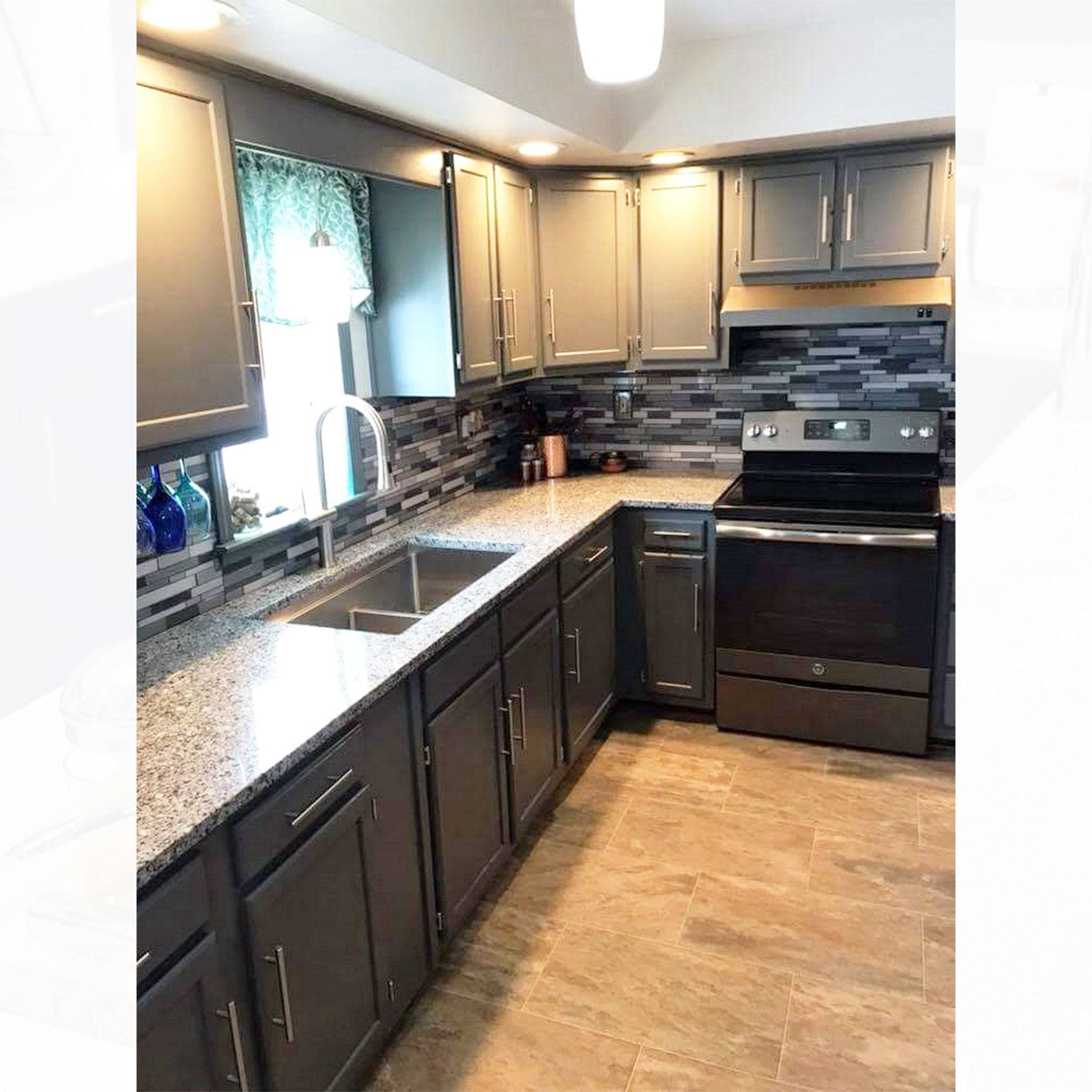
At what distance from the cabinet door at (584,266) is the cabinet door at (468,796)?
1605mm

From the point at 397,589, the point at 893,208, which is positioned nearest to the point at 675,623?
the point at 397,589

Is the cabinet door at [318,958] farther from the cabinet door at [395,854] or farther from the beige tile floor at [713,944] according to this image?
the beige tile floor at [713,944]

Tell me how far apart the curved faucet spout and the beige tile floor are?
4.02 feet

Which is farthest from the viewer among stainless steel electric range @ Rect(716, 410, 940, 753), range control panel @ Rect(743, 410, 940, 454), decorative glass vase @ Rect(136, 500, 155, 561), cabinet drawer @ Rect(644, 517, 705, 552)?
range control panel @ Rect(743, 410, 940, 454)

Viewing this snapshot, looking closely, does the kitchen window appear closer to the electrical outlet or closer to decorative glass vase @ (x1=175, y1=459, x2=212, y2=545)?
decorative glass vase @ (x1=175, y1=459, x2=212, y2=545)

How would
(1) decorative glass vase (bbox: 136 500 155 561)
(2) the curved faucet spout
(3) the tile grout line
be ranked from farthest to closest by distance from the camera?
1. (2) the curved faucet spout
2. (3) the tile grout line
3. (1) decorative glass vase (bbox: 136 500 155 561)

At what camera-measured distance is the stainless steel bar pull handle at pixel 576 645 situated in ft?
9.78

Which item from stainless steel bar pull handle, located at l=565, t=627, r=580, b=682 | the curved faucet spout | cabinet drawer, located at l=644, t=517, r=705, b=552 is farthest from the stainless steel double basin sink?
cabinet drawer, located at l=644, t=517, r=705, b=552

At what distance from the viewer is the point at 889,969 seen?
2.22 metres

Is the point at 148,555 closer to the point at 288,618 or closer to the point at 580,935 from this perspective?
the point at 288,618

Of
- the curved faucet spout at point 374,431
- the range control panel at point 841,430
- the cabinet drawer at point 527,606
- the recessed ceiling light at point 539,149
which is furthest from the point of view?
the range control panel at point 841,430

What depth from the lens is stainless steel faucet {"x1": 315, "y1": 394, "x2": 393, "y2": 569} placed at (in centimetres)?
228

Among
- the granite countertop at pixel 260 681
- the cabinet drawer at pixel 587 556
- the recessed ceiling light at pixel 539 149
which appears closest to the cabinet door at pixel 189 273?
the granite countertop at pixel 260 681
